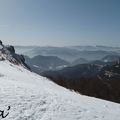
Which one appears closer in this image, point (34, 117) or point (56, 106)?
point (34, 117)

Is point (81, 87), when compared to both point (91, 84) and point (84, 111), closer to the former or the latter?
point (91, 84)

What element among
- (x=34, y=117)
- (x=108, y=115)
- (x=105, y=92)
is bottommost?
(x=105, y=92)

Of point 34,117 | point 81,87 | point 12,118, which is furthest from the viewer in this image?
point 81,87

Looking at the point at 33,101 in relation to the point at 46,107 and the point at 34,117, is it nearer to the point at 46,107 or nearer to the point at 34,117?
the point at 46,107

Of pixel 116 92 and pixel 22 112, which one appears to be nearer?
pixel 22 112

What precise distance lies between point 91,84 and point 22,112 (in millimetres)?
120739

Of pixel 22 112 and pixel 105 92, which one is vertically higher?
pixel 22 112

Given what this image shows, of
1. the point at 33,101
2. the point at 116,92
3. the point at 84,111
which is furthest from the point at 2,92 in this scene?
the point at 116,92

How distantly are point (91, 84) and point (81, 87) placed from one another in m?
13.5

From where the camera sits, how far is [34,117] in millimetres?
13273

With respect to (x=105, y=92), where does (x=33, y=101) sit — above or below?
above

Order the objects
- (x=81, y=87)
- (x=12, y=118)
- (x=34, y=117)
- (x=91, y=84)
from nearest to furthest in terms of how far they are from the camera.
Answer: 1. (x=12, y=118)
2. (x=34, y=117)
3. (x=81, y=87)
4. (x=91, y=84)

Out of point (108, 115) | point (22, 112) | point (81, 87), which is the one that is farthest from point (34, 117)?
point (81, 87)

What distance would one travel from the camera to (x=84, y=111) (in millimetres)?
15766
